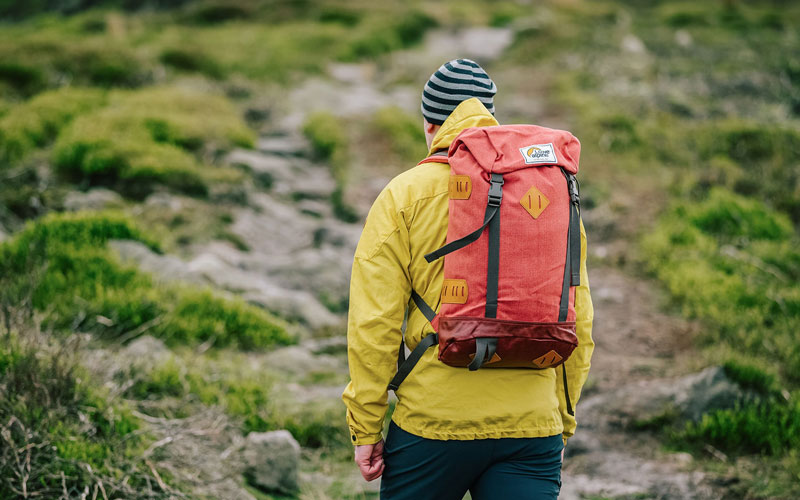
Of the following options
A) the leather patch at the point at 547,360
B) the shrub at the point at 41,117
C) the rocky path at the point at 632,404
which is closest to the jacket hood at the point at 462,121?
the leather patch at the point at 547,360

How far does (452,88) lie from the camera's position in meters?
2.77

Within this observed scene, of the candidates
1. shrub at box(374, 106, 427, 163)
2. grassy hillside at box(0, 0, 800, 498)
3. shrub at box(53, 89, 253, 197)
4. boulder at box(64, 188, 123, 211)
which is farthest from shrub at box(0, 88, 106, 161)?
shrub at box(374, 106, 427, 163)

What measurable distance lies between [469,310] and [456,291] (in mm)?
85

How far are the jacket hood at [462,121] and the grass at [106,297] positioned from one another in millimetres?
3591

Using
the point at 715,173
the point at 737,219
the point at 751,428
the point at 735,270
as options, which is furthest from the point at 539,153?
the point at 715,173

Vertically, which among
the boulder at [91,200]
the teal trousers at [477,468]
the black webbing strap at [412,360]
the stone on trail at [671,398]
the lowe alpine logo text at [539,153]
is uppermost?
the lowe alpine logo text at [539,153]

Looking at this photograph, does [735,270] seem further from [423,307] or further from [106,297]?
[106,297]

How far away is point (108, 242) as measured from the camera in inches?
260

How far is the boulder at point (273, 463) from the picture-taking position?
4.12 meters

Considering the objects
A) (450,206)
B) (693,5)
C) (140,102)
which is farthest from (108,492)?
(693,5)

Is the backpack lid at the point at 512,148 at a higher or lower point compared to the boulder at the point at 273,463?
higher

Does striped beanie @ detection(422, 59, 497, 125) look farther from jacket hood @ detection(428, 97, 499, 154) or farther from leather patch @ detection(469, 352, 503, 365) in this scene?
leather patch @ detection(469, 352, 503, 365)

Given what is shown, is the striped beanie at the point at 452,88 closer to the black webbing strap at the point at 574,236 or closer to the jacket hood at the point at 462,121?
the jacket hood at the point at 462,121

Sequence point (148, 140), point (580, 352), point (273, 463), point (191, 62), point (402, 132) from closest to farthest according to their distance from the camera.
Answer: point (580, 352), point (273, 463), point (148, 140), point (402, 132), point (191, 62)
